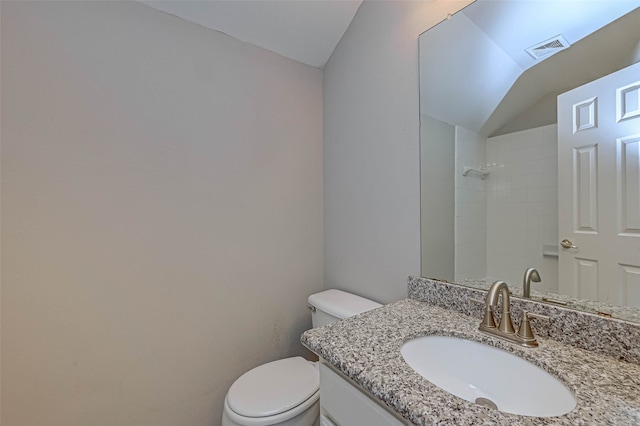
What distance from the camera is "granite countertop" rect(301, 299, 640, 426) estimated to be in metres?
0.46

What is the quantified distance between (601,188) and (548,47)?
464 mm

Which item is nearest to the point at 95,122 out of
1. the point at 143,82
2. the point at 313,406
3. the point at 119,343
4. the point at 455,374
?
the point at 143,82

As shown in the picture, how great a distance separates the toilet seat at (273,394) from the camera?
0.98 metres

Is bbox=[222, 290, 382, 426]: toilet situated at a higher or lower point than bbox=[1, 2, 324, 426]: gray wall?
lower

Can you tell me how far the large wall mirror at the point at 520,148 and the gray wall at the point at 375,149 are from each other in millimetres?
67

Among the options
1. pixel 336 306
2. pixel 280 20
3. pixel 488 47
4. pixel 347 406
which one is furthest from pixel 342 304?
pixel 280 20

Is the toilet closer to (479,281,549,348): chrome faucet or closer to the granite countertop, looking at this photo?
the granite countertop

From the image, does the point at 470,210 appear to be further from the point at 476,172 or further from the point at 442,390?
the point at 442,390

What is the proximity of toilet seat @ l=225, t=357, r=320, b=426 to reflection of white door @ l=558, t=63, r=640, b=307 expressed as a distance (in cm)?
98

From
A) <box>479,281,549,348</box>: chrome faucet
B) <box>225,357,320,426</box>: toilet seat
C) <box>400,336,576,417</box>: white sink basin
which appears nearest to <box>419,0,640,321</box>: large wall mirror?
<box>479,281,549,348</box>: chrome faucet

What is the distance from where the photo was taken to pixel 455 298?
3.13ft

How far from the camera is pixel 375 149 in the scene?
131cm

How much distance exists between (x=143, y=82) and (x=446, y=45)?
50.1 inches

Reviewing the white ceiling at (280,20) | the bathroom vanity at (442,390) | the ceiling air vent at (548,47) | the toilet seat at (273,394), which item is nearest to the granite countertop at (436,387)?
the bathroom vanity at (442,390)
